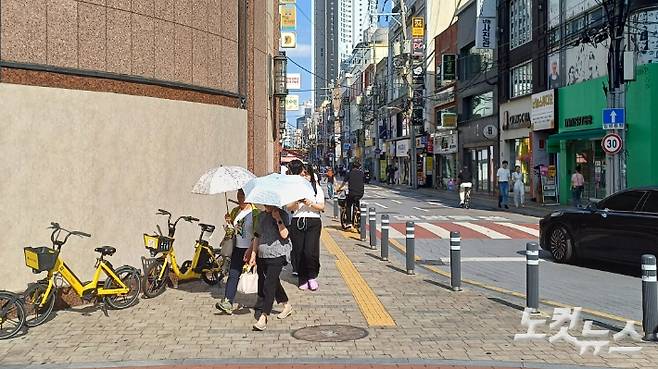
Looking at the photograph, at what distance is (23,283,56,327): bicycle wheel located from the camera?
7.59m

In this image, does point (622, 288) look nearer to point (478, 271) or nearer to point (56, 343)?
point (478, 271)

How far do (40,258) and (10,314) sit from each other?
0.69 metres

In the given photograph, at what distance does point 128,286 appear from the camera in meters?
8.66

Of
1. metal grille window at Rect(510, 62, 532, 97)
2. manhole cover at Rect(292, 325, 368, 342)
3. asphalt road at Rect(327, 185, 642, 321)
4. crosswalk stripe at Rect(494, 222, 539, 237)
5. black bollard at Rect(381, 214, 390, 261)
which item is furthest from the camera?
metal grille window at Rect(510, 62, 532, 97)

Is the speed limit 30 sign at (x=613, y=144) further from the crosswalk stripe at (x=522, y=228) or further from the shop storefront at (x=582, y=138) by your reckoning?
the shop storefront at (x=582, y=138)

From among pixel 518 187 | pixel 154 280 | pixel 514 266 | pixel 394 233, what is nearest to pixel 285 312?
pixel 154 280

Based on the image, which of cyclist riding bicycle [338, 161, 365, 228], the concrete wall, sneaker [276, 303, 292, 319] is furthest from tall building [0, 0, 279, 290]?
cyclist riding bicycle [338, 161, 365, 228]

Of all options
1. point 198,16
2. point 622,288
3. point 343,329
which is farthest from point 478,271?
point 198,16

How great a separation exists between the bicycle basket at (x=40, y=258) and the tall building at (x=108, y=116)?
596 mm

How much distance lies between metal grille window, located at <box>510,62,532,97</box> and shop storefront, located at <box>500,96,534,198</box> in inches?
17.8

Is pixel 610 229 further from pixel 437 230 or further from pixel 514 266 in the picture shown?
Result: pixel 437 230

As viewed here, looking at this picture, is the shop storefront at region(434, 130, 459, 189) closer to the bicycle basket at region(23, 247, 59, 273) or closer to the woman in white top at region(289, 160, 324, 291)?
the woman in white top at region(289, 160, 324, 291)

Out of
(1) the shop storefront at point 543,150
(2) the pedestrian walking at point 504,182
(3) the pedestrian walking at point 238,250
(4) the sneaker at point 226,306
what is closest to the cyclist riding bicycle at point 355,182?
(3) the pedestrian walking at point 238,250

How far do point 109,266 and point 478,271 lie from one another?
271 inches
